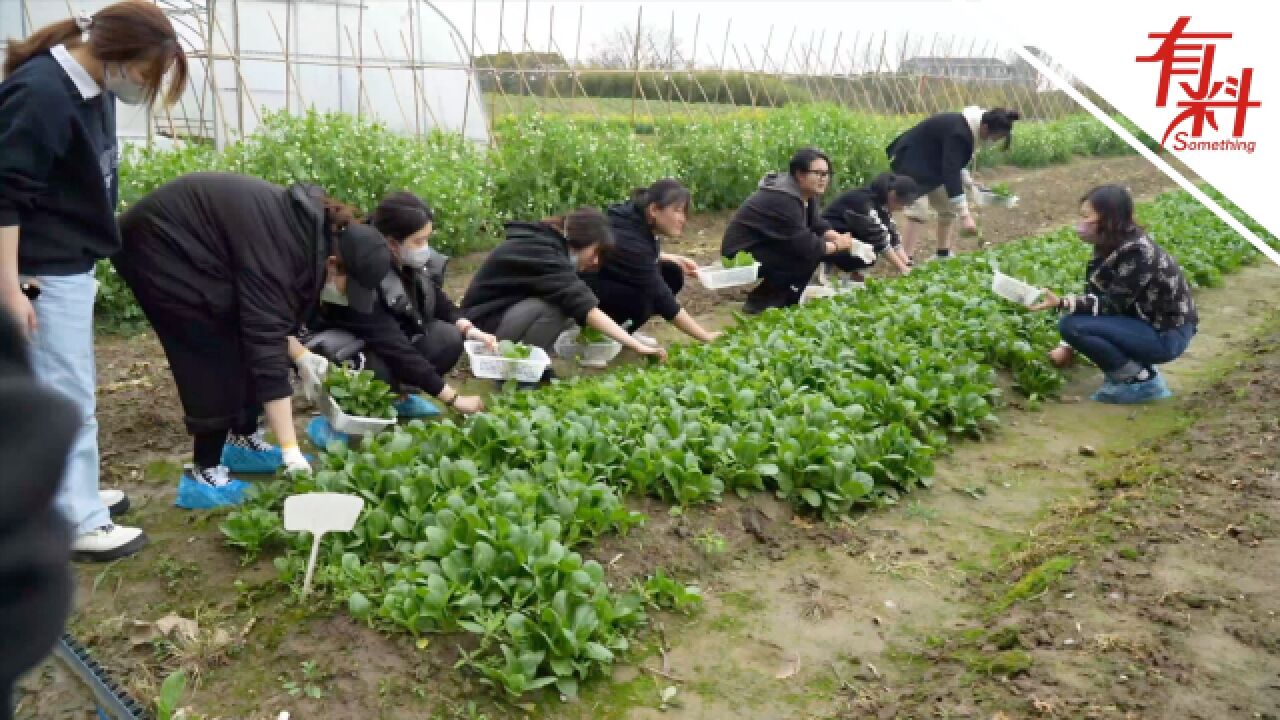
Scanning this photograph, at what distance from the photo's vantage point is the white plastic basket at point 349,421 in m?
4.29

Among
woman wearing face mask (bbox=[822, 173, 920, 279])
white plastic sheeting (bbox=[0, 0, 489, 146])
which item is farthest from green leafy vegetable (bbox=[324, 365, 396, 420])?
white plastic sheeting (bbox=[0, 0, 489, 146])

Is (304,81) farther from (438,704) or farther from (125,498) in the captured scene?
(438,704)

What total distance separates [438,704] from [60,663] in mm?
1178

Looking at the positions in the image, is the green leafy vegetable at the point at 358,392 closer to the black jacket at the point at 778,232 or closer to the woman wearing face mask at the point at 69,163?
the woman wearing face mask at the point at 69,163

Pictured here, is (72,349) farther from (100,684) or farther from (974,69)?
(974,69)

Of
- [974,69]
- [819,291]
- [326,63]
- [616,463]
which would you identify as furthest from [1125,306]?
[974,69]

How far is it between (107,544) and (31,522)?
3.16 meters

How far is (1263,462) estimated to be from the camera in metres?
5.05

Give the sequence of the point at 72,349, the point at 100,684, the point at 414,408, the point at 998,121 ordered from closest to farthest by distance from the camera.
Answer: the point at 100,684 < the point at 72,349 < the point at 414,408 < the point at 998,121

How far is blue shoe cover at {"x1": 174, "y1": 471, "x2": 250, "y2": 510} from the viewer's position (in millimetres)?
4281

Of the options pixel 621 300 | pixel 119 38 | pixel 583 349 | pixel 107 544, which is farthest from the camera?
pixel 621 300

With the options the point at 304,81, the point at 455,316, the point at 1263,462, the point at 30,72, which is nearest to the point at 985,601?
the point at 1263,462

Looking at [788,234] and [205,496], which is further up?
[788,234]

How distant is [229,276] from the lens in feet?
13.1
